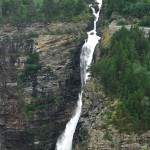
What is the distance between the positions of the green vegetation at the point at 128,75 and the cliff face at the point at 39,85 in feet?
29.0

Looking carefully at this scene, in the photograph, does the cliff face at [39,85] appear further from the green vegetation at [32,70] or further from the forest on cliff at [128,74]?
the forest on cliff at [128,74]

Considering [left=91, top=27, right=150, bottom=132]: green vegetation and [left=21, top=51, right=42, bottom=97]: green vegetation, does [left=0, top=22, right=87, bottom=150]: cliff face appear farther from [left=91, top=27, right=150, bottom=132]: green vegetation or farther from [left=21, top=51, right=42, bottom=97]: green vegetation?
[left=91, top=27, right=150, bottom=132]: green vegetation

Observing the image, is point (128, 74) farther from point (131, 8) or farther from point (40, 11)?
point (40, 11)

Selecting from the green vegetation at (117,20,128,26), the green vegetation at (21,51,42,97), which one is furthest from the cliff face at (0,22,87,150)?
the green vegetation at (117,20,128,26)

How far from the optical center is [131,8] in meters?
84.9

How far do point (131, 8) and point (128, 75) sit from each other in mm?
23211

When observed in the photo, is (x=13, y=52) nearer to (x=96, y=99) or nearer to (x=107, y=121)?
(x=96, y=99)

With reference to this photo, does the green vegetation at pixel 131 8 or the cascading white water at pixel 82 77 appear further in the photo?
the green vegetation at pixel 131 8

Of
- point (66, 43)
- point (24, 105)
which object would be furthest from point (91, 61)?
point (24, 105)

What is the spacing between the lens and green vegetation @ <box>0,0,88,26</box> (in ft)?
283

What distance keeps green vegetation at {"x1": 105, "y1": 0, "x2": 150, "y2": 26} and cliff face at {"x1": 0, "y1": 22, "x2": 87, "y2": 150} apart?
5.67 metres

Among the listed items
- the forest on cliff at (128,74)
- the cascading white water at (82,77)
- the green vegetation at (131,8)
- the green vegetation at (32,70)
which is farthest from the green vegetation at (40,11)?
the forest on cliff at (128,74)

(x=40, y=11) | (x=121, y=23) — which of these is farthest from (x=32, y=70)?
(x=121, y=23)

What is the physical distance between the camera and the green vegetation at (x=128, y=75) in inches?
2344
